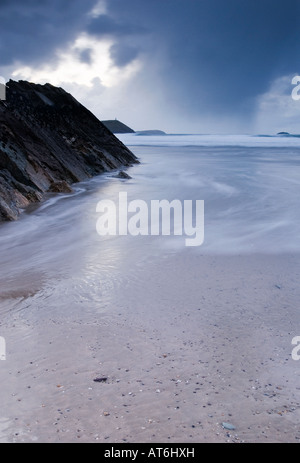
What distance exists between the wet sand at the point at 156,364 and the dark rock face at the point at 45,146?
5.69m

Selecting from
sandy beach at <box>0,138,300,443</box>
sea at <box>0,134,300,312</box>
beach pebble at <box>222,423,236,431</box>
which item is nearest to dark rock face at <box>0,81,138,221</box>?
sea at <box>0,134,300,312</box>

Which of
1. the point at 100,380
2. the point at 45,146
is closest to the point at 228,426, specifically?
the point at 100,380

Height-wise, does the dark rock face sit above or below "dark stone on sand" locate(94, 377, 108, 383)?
above

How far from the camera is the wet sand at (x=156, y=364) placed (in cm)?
276

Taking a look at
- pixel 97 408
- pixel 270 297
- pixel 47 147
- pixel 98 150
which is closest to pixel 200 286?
pixel 270 297

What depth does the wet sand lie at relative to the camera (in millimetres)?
2758

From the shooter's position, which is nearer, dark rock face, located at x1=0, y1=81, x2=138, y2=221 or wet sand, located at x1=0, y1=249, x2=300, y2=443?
wet sand, located at x1=0, y1=249, x2=300, y2=443

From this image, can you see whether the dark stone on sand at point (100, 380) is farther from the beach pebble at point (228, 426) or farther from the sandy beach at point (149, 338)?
the beach pebble at point (228, 426)

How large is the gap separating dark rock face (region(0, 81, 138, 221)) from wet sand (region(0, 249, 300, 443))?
569cm

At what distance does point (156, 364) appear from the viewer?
3.49m

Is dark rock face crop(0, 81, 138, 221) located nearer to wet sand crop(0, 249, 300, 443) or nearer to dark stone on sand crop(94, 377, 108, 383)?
wet sand crop(0, 249, 300, 443)

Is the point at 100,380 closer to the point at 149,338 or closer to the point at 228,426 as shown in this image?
the point at 149,338

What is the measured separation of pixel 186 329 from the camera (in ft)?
13.6

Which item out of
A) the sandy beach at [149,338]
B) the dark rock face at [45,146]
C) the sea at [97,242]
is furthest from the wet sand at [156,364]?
the dark rock face at [45,146]
